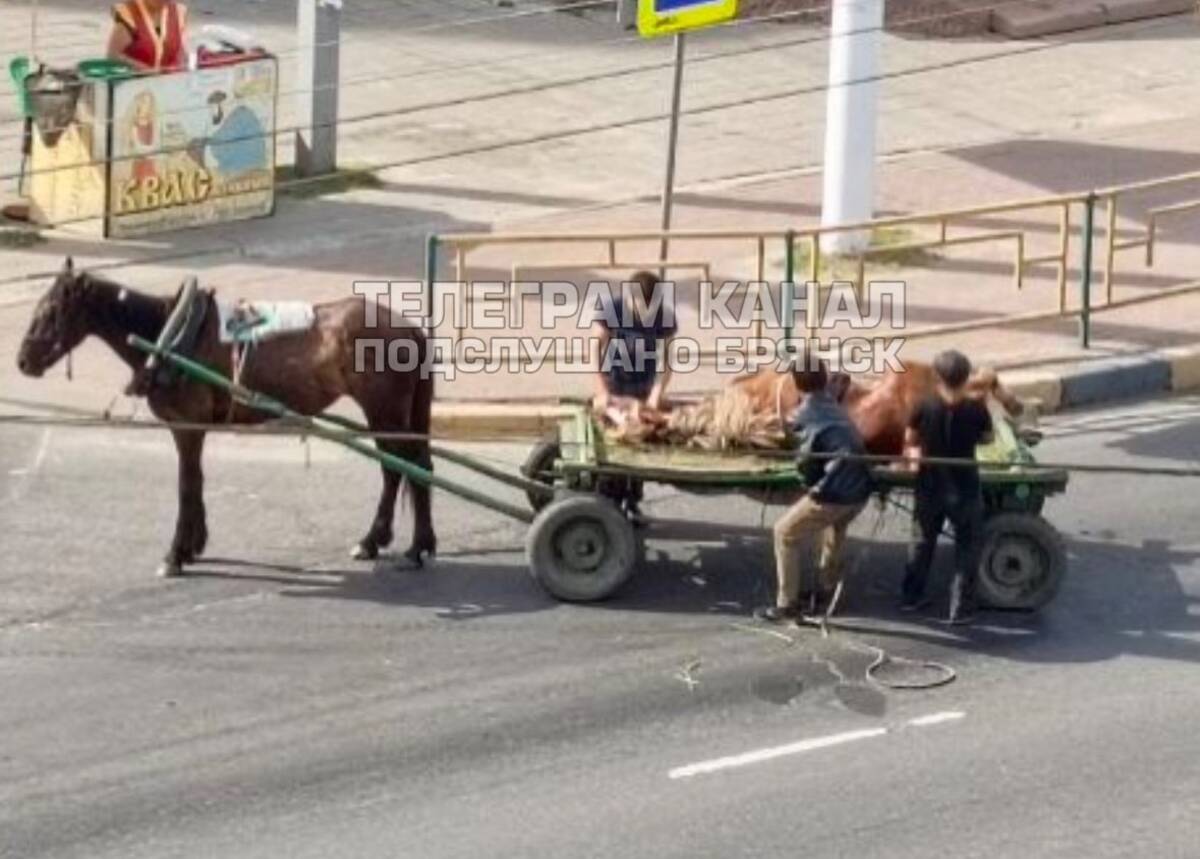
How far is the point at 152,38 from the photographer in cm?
2256

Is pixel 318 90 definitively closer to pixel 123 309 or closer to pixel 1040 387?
pixel 1040 387

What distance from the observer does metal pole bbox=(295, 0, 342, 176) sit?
76.7 feet

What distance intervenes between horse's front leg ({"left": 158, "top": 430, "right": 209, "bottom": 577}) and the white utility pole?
6305mm

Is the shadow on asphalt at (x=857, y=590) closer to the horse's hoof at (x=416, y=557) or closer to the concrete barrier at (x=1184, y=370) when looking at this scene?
the horse's hoof at (x=416, y=557)

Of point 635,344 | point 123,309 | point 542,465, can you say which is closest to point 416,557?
point 542,465

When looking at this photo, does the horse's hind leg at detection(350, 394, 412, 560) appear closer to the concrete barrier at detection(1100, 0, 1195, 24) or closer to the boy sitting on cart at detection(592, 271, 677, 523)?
the boy sitting on cart at detection(592, 271, 677, 523)

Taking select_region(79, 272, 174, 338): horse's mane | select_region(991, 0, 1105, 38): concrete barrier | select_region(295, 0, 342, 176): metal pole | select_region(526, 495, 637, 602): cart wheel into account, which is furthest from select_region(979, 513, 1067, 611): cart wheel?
select_region(991, 0, 1105, 38): concrete barrier

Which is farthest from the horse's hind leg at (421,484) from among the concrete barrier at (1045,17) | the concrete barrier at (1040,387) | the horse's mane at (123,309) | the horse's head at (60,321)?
the concrete barrier at (1045,17)

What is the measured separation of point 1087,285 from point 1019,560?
461 cm

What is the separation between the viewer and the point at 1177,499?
1761 centimetres

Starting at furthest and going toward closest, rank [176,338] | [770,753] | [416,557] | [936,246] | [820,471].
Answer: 1. [936,246]
2. [416,557]
3. [176,338]
4. [820,471]
5. [770,753]

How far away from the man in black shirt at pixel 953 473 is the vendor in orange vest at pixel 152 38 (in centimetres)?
860

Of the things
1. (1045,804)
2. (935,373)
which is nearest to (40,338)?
(935,373)

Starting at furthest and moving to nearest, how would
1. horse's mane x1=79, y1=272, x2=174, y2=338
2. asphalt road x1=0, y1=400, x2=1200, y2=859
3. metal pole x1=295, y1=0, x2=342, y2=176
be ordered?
metal pole x1=295, y1=0, x2=342, y2=176
horse's mane x1=79, y1=272, x2=174, y2=338
asphalt road x1=0, y1=400, x2=1200, y2=859
